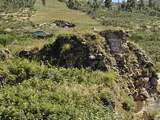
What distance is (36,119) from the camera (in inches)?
1021

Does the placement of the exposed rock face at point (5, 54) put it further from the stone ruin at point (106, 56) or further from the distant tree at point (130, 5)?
the distant tree at point (130, 5)

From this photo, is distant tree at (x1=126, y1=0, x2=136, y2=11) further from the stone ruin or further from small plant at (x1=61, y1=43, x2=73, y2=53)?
small plant at (x1=61, y1=43, x2=73, y2=53)

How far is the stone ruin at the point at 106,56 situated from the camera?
3656cm

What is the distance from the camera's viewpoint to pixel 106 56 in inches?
1443

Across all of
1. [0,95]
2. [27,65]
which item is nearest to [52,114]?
[0,95]

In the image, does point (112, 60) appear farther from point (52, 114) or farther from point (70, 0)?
point (70, 0)

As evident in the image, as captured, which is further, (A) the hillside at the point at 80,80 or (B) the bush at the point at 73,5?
(B) the bush at the point at 73,5

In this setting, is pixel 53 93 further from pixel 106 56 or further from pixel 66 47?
pixel 66 47

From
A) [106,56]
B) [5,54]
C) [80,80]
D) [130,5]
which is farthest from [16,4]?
[80,80]

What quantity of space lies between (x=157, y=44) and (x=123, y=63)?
205ft

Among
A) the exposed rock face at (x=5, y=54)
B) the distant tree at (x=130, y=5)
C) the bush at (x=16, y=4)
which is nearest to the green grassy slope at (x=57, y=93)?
the exposed rock face at (x=5, y=54)

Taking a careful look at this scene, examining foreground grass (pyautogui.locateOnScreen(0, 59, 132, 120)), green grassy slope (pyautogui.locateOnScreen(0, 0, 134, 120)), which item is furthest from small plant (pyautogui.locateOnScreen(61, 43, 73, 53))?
foreground grass (pyautogui.locateOnScreen(0, 59, 132, 120))

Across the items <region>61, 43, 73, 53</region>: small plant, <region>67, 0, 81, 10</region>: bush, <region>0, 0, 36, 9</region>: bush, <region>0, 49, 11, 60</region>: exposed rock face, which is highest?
<region>61, 43, 73, 53</region>: small plant

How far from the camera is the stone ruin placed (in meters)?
36.6
